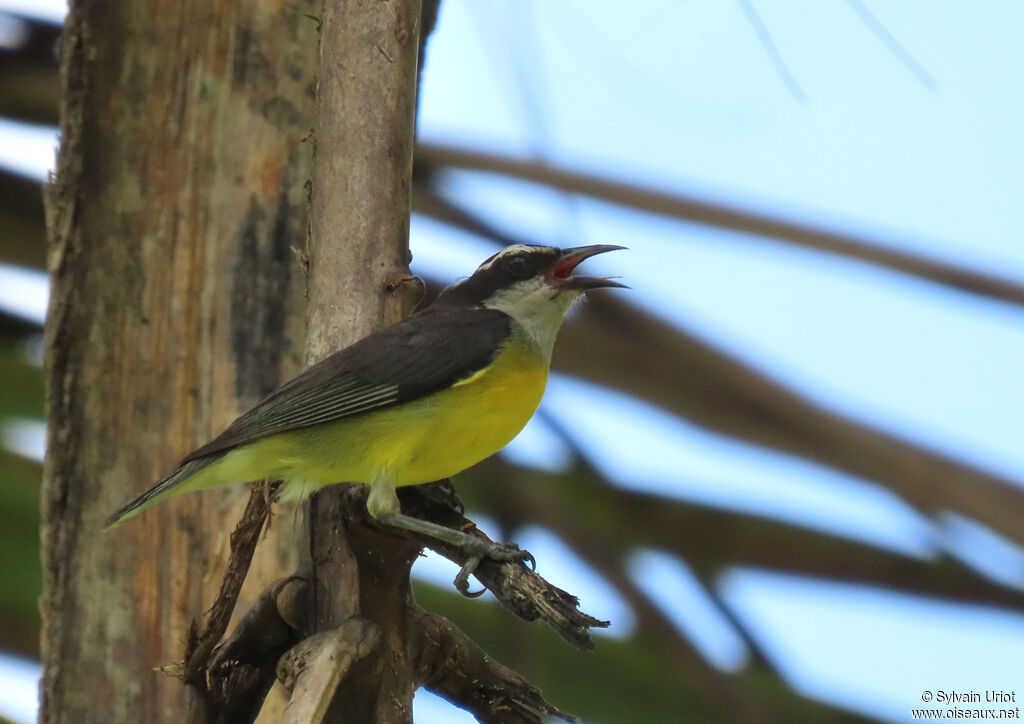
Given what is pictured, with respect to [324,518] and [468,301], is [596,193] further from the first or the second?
[324,518]

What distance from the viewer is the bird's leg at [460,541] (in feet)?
9.87

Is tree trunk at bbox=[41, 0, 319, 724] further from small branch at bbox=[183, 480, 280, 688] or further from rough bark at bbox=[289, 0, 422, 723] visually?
small branch at bbox=[183, 480, 280, 688]

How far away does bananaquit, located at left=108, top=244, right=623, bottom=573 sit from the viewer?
12.4 feet

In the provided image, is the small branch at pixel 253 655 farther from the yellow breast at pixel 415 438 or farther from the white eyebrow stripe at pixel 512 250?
the white eyebrow stripe at pixel 512 250

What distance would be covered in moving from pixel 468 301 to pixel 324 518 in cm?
159

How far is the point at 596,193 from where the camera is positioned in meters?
4.40

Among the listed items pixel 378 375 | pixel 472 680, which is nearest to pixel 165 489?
pixel 378 375

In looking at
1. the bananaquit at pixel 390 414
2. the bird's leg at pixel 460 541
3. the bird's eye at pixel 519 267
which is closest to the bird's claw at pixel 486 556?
the bird's leg at pixel 460 541

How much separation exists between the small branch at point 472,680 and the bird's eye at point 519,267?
77.3 inches

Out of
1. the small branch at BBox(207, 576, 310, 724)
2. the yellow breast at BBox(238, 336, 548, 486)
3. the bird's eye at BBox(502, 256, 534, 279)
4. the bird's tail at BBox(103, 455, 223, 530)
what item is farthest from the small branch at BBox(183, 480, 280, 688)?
the bird's eye at BBox(502, 256, 534, 279)

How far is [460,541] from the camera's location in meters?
3.15

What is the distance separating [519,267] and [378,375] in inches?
43.1

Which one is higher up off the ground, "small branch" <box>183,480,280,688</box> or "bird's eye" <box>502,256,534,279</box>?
"bird's eye" <box>502,256,534,279</box>

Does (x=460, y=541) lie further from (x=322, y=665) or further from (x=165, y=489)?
(x=165, y=489)
